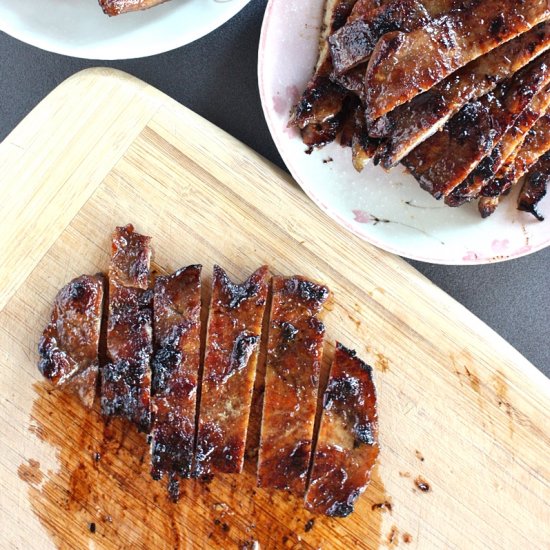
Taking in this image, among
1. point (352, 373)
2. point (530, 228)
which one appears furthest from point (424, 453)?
point (530, 228)

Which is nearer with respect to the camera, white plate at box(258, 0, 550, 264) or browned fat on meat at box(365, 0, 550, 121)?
browned fat on meat at box(365, 0, 550, 121)

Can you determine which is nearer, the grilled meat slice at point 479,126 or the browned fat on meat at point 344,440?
the grilled meat slice at point 479,126

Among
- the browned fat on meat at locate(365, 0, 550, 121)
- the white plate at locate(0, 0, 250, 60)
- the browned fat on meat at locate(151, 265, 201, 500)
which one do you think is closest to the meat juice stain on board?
Answer: the browned fat on meat at locate(151, 265, 201, 500)

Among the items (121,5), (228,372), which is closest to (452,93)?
(121,5)

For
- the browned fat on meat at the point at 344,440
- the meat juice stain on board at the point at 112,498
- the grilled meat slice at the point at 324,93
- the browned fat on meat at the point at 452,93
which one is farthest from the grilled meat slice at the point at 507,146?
the meat juice stain on board at the point at 112,498

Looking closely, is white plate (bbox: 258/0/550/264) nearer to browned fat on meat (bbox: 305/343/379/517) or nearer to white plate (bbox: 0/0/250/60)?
white plate (bbox: 0/0/250/60)

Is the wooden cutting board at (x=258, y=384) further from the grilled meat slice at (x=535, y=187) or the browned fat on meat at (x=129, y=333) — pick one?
the grilled meat slice at (x=535, y=187)

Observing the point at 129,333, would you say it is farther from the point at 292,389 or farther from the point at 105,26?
the point at 105,26
